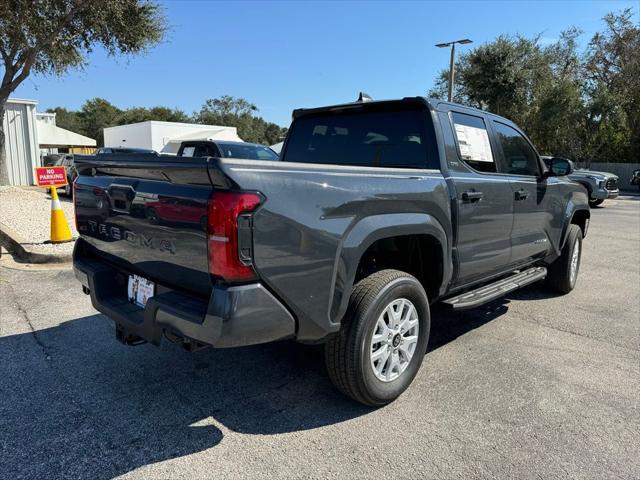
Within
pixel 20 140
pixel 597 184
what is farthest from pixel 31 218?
pixel 597 184

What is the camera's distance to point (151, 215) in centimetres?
264

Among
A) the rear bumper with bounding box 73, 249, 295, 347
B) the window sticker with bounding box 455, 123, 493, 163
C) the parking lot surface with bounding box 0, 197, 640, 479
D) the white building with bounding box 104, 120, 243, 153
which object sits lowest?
the parking lot surface with bounding box 0, 197, 640, 479

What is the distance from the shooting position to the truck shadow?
256cm

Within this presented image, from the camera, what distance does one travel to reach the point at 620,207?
56.6 ft

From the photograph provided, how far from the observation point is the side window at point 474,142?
379 centimetres

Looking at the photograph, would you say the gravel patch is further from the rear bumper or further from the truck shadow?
the rear bumper

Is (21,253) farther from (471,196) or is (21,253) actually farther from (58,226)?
(471,196)

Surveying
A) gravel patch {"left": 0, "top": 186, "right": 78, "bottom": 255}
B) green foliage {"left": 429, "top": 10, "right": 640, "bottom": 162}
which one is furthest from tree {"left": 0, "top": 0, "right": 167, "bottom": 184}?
green foliage {"left": 429, "top": 10, "right": 640, "bottom": 162}

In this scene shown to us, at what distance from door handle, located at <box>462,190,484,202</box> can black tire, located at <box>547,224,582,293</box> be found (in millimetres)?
2544

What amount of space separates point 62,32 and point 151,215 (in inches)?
598

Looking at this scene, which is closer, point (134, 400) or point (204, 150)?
point (134, 400)

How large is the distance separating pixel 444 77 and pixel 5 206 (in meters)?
27.9

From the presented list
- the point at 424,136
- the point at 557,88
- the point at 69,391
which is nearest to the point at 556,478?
the point at 424,136

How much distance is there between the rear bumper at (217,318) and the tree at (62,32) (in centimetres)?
1431
